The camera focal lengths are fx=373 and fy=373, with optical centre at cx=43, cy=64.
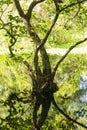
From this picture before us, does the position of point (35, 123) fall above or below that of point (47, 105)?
above

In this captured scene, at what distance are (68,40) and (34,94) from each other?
1979 centimetres

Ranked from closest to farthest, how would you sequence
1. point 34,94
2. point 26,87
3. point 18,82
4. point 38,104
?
Result: point 38,104
point 34,94
point 26,87
point 18,82

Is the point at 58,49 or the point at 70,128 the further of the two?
the point at 58,49

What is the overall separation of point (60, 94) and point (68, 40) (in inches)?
727

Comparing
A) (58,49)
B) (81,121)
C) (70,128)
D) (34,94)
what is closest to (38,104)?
(34,94)

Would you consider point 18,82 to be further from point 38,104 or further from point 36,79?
point 38,104

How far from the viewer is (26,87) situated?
53.9 feet

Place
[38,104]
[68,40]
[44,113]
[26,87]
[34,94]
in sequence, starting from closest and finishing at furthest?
[44,113] < [38,104] < [34,94] < [26,87] < [68,40]

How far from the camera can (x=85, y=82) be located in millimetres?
19406

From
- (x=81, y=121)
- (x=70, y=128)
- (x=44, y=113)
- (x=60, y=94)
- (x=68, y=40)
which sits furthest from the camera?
(x=68, y=40)

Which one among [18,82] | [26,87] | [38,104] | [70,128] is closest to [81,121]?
[70,128]

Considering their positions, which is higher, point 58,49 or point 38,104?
point 38,104

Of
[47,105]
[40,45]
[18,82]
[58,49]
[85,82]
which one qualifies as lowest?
[58,49]

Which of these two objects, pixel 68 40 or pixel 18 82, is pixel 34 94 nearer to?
pixel 18 82
